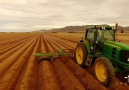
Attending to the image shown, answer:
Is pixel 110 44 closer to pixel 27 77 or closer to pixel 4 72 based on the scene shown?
pixel 27 77

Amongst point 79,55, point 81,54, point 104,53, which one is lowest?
point 79,55

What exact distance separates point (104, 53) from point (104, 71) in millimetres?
1244

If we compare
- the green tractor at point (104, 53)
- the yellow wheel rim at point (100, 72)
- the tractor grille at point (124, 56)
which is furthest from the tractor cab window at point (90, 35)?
the tractor grille at point (124, 56)

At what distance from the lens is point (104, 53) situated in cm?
783

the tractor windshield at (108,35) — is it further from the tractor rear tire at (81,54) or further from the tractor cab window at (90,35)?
the tractor rear tire at (81,54)

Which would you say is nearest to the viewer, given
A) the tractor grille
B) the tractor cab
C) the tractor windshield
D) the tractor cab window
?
the tractor grille

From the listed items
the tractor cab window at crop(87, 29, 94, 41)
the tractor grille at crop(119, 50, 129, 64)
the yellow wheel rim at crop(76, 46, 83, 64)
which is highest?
the tractor cab window at crop(87, 29, 94, 41)

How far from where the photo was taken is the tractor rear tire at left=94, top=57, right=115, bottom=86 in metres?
6.25

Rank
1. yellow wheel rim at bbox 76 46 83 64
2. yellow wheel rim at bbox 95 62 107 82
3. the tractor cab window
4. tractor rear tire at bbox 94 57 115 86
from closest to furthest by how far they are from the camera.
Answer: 1. tractor rear tire at bbox 94 57 115 86
2. yellow wheel rim at bbox 95 62 107 82
3. the tractor cab window
4. yellow wheel rim at bbox 76 46 83 64

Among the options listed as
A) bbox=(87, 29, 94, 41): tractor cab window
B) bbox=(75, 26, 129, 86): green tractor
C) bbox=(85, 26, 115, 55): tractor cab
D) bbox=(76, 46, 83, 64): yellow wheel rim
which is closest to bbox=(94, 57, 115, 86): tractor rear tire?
bbox=(75, 26, 129, 86): green tractor

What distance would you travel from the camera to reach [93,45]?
8.35 meters

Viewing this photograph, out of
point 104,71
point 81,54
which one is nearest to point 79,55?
point 81,54

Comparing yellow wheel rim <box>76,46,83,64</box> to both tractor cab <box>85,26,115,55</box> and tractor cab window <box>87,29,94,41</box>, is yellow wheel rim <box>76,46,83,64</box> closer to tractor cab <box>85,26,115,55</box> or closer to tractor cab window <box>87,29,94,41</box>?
tractor cab window <box>87,29,94,41</box>

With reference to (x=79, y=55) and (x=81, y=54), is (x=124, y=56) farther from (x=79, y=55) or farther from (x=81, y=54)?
(x=79, y=55)
